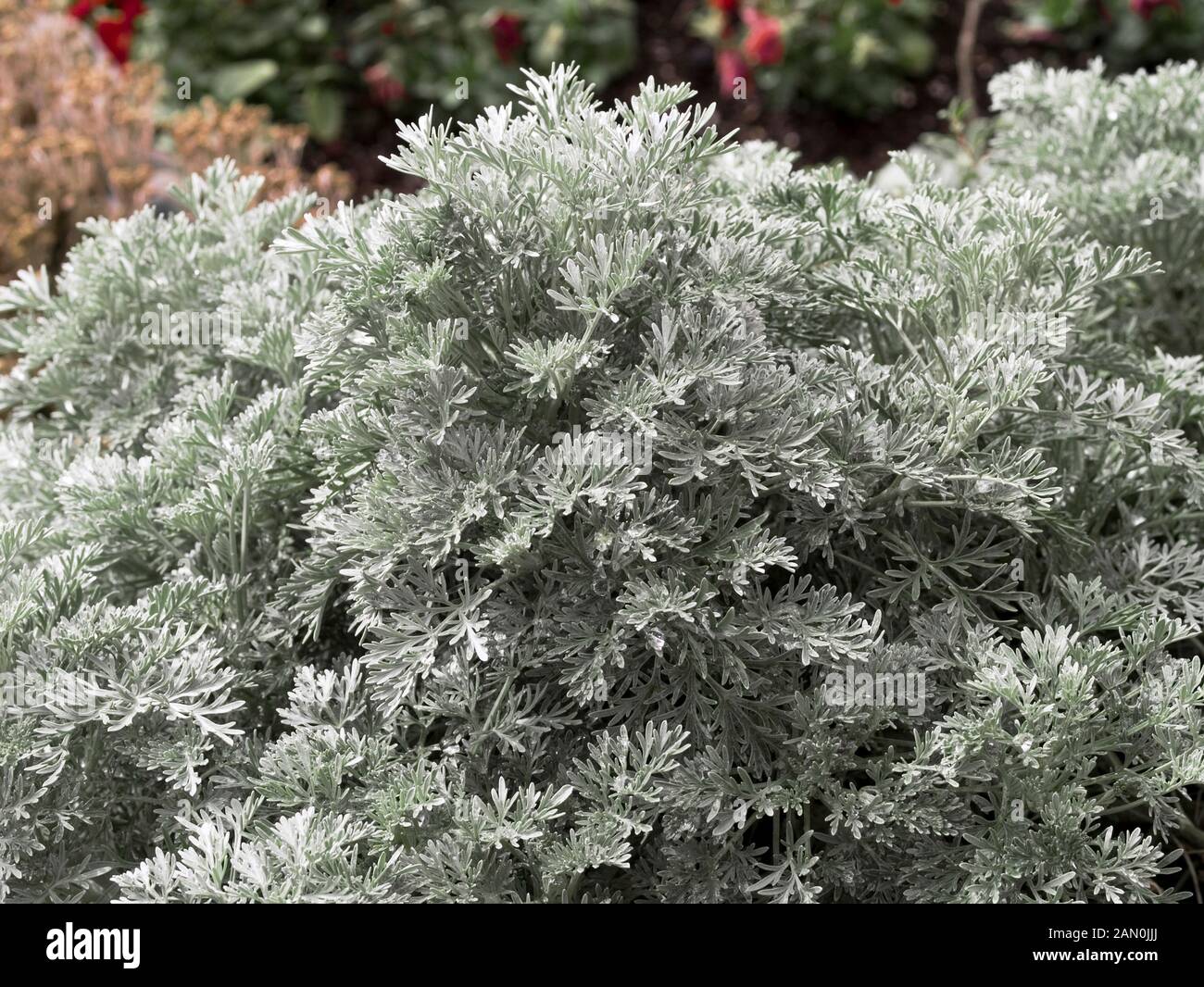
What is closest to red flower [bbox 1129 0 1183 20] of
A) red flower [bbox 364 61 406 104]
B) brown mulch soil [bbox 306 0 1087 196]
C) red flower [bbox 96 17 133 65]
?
brown mulch soil [bbox 306 0 1087 196]

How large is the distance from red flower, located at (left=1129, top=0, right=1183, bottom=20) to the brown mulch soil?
18.9 inches

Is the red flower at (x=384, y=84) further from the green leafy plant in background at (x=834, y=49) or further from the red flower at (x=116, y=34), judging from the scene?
the green leafy plant in background at (x=834, y=49)

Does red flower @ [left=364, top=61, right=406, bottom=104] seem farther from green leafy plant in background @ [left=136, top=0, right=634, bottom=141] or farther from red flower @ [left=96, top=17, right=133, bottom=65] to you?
red flower @ [left=96, top=17, right=133, bottom=65]

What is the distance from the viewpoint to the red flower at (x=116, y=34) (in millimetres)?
5617

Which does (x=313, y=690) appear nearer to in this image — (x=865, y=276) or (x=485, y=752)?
(x=485, y=752)

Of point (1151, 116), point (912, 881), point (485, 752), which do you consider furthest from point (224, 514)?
point (1151, 116)

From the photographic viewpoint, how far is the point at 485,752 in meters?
2.18

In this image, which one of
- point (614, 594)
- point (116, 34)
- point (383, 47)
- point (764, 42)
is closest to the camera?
point (614, 594)

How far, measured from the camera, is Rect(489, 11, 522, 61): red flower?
6.46 m

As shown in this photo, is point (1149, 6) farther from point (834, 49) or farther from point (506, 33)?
point (506, 33)

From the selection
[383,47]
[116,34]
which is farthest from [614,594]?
[383,47]

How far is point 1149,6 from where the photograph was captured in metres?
6.17

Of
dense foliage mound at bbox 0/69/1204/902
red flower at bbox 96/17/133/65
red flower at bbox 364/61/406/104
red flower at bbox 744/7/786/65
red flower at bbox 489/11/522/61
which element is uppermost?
red flower at bbox 489/11/522/61

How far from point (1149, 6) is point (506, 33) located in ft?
9.80
